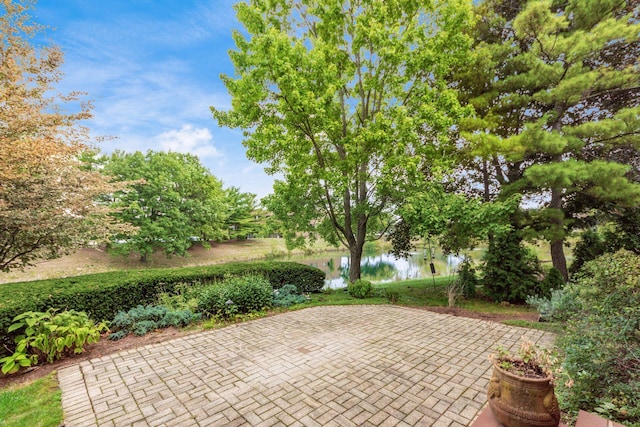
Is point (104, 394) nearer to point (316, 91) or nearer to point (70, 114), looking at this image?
point (70, 114)

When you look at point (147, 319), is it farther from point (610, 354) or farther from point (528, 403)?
point (610, 354)

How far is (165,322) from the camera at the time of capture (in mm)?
6078

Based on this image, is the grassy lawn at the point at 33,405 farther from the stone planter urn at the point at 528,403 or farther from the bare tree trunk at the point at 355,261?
the bare tree trunk at the point at 355,261

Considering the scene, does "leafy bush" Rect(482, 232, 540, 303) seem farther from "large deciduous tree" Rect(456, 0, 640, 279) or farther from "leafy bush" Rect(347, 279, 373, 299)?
"leafy bush" Rect(347, 279, 373, 299)

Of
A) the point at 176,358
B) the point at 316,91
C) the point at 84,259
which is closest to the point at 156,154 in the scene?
the point at 84,259

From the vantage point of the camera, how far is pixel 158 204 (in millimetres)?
20000

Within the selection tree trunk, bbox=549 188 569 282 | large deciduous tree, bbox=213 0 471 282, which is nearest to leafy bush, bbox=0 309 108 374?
large deciduous tree, bbox=213 0 471 282

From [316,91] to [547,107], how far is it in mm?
8673

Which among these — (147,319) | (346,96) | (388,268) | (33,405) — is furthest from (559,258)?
(388,268)

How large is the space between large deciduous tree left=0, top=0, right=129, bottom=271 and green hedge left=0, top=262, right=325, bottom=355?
113 cm

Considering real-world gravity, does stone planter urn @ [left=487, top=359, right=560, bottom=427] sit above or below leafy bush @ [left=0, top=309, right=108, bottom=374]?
above

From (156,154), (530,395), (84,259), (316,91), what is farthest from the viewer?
(156,154)

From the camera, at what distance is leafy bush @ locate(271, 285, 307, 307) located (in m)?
7.75

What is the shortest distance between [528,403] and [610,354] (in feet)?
4.34
